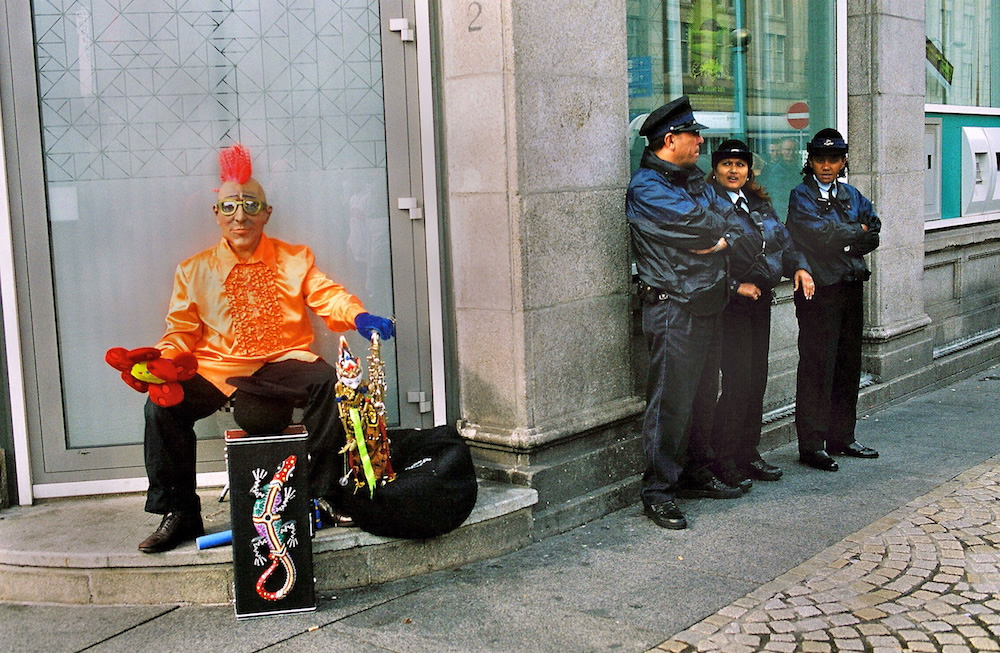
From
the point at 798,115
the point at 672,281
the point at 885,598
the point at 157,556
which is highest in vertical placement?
the point at 798,115

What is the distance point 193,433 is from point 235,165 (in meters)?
1.35

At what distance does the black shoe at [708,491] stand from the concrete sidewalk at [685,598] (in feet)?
0.21

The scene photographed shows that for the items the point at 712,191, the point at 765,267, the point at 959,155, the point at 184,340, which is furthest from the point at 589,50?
the point at 959,155

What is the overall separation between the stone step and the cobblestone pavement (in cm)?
A: 126

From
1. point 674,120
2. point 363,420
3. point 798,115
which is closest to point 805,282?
point 674,120

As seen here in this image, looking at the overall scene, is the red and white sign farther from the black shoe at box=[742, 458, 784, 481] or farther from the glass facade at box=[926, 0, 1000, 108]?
the black shoe at box=[742, 458, 784, 481]

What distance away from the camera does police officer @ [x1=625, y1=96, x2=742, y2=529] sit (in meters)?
5.92

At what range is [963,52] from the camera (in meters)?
10.9

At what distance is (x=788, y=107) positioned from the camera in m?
8.62

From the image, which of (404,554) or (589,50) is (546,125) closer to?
(589,50)

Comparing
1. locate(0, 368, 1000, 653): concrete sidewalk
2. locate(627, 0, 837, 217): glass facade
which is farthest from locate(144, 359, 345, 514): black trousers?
locate(627, 0, 837, 217): glass facade

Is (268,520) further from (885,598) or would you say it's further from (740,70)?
(740,70)

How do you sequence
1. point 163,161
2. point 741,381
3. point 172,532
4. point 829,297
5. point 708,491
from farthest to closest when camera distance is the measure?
point 829,297 < point 741,381 < point 708,491 < point 163,161 < point 172,532

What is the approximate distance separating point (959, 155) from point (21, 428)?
8.14m
